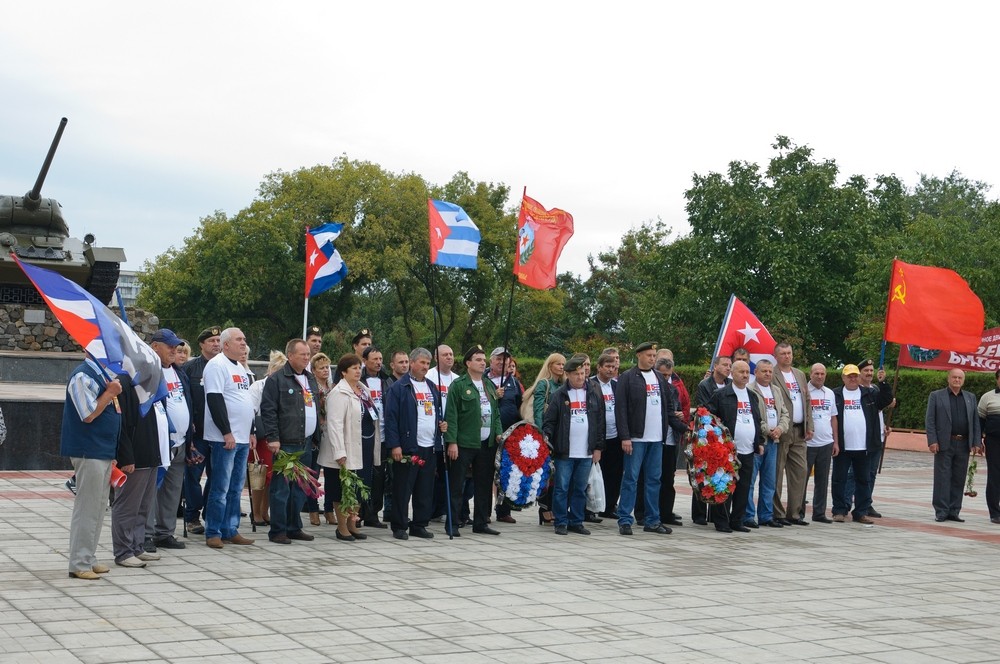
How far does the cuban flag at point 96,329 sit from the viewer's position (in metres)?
8.02

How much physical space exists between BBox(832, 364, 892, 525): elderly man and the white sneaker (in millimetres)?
8624

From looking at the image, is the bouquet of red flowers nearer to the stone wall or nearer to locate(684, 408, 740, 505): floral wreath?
locate(684, 408, 740, 505): floral wreath

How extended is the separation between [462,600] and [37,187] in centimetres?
2066

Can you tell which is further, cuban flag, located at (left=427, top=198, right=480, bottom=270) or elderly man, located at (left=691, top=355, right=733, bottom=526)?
elderly man, located at (left=691, top=355, right=733, bottom=526)

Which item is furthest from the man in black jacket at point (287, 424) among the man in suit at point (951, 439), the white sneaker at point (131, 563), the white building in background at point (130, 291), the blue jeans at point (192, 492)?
the man in suit at point (951, 439)

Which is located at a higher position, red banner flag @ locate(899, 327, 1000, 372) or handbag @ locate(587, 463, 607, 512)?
red banner flag @ locate(899, 327, 1000, 372)

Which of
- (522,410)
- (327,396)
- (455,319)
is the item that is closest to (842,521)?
(522,410)

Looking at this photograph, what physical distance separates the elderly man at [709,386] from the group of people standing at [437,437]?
0.03 m

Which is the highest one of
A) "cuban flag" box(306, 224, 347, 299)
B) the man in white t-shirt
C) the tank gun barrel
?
the tank gun barrel

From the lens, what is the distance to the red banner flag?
28.7 meters

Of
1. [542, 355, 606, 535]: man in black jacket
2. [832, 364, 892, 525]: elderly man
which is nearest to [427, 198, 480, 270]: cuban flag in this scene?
[542, 355, 606, 535]: man in black jacket

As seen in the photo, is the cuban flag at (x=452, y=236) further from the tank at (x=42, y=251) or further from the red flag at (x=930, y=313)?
the tank at (x=42, y=251)

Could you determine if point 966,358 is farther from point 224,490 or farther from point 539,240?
point 224,490

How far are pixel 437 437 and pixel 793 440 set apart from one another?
450 cm
